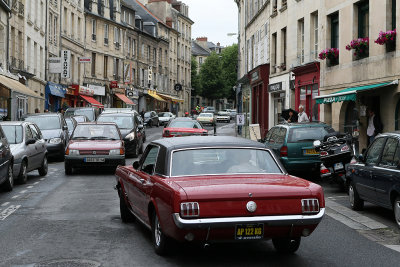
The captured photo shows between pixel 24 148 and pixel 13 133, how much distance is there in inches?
27.7

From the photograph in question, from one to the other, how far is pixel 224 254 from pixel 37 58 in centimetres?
3881

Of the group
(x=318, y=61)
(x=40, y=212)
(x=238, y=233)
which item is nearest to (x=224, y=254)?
(x=238, y=233)

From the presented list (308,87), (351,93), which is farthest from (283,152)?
(308,87)

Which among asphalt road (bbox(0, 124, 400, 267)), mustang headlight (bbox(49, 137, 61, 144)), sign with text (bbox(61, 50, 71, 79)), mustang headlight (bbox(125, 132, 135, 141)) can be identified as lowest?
asphalt road (bbox(0, 124, 400, 267))

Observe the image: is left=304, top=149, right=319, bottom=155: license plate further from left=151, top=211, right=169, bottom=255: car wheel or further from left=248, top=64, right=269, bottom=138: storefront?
left=248, top=64, right=269, bottom=138: storefront

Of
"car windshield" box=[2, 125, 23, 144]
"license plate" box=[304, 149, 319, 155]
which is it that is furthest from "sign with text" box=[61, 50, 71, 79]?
"license plate" box=[304, 149, 319, 155]

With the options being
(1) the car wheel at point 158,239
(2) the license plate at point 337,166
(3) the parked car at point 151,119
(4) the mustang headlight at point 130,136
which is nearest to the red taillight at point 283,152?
(2) the license plate at point 337,166

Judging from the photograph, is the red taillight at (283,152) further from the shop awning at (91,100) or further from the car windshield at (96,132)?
the shop awning at (91,100)

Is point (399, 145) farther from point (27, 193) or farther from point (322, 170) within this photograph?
point (27, 193)

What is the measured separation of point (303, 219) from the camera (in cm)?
657

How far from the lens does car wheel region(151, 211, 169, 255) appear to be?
7.01 meters

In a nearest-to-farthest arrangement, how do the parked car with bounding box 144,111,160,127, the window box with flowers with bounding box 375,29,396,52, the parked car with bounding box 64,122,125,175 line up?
the parked car with bounding box 64,122,125,175 → the window box with flowers with bounding box 375,29,396,52 → the parked car with bounding box 144,111,160,127

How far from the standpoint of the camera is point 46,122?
950 inches

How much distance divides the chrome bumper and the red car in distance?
1920 centimetres
